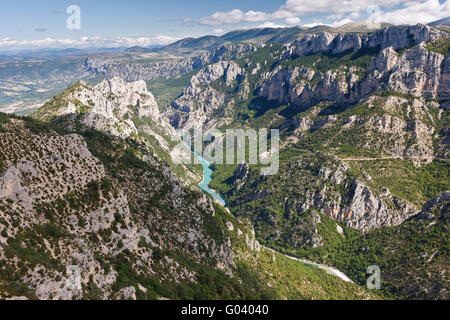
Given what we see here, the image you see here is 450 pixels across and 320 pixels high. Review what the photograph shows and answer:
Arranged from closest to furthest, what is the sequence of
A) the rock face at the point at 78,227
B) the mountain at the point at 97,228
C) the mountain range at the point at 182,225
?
1. the rock face at the point at 78,227
2. the mountain at the point at 97,228
3. the mountain range at the point at 182,225

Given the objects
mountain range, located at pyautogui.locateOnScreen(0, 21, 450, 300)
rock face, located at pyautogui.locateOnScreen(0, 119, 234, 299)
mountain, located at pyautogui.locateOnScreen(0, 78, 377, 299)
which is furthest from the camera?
mountain range, located at pyautogui.locateOnScreen(0, 21, 450, 300)

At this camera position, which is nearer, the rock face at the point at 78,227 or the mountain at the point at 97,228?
the rock face at the point at 78,227

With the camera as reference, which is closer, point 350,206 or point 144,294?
point 144,294

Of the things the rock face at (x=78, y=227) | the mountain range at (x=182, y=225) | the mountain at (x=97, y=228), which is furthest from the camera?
the mountain range at (x=182, y=225)

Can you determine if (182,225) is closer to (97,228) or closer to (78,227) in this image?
(97,228)

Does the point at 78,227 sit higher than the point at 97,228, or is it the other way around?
the point at 78,227

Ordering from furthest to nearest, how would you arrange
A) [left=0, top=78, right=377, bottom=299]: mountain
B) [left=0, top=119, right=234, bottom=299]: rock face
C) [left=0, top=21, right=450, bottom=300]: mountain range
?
[left=0, top=21, right=450, bottom=300]: mountain range
[left=0, top=78, right=377, bottom=299]: mountain
[left=0, top=119, right=234, bottom=299]: rock face

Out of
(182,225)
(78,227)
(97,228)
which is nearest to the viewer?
(78,227)

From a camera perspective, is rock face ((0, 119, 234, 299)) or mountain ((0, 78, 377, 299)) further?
mountain ((0, 78, 377, 299))

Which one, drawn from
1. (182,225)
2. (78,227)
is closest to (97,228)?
(78,227)
